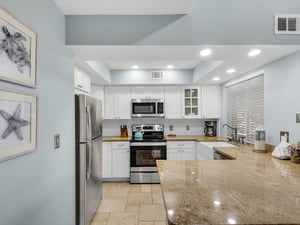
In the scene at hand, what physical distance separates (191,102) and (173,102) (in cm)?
43

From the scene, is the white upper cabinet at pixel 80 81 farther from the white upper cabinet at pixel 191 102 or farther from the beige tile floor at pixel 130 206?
the white upper cabinet at pixel 191 102

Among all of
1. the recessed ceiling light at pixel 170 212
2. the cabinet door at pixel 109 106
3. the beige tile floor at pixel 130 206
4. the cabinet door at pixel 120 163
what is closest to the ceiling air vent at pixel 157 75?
the cabinet door at pixel 109 106

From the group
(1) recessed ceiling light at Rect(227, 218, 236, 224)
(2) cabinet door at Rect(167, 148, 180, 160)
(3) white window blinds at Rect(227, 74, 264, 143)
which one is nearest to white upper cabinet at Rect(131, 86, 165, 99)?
(2) cabinet door at Rect(167, 148, 180, 160)

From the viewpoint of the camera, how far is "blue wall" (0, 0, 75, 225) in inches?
49.7

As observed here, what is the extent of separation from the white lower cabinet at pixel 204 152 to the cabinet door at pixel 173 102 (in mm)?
894

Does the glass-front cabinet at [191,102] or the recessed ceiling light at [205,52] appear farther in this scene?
the glass-front cabinet at [191,102]

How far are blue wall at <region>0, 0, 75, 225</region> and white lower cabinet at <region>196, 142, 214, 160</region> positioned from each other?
225cm

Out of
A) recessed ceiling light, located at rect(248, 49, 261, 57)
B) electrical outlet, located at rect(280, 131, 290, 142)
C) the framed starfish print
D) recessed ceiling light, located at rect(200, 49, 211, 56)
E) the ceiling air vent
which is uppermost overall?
the ceiling air vent

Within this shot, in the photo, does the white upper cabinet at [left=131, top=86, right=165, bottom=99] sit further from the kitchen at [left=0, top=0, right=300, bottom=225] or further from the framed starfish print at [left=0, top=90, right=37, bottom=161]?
the framed starfish print at [left=0, top=90, right=37, bottom=161]

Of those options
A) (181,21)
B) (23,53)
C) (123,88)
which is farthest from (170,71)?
(23,53)

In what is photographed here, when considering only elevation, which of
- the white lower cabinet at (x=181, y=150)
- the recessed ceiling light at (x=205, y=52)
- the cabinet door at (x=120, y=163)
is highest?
the recessed ceiling light at (x=205, y=52)

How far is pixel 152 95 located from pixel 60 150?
9.98ft

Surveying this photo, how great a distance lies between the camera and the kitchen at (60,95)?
1338 millimetres

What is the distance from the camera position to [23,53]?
134 cm
